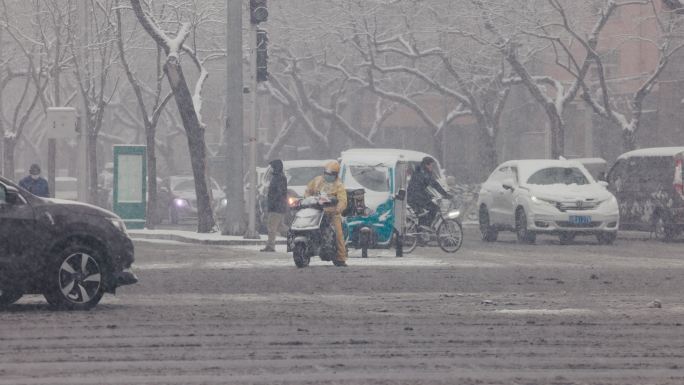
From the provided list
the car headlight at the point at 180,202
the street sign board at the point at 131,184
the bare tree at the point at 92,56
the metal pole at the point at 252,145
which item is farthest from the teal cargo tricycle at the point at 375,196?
the car headlight at the point at 180,202

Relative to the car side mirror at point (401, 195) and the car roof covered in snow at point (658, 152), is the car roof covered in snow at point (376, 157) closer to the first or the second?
the car side mirror at point (401, 195)

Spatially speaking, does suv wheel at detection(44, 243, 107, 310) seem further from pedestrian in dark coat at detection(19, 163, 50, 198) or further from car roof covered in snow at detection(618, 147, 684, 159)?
car roof covered in snow at detection(618, 147, 684, 159)

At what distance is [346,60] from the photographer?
184 ft

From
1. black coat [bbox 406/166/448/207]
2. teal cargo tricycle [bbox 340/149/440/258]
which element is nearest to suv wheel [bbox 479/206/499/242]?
teal cargo tricycle [bbox 340/149/440/258]

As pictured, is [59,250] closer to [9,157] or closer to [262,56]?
[262,56]

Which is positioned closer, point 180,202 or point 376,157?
point 376,157

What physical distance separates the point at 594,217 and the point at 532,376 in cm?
2047

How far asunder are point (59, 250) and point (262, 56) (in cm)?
1627

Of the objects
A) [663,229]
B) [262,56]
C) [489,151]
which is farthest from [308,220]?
[489,151]

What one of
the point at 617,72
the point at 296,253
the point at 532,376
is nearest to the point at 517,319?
the point at 532,376

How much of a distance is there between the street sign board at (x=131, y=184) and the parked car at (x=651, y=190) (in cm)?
1149

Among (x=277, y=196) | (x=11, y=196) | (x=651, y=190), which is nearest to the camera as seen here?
(x=11, y=196)

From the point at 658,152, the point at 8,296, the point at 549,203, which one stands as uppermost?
the point at 658,152

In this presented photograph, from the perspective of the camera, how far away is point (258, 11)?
3072 centimetres
